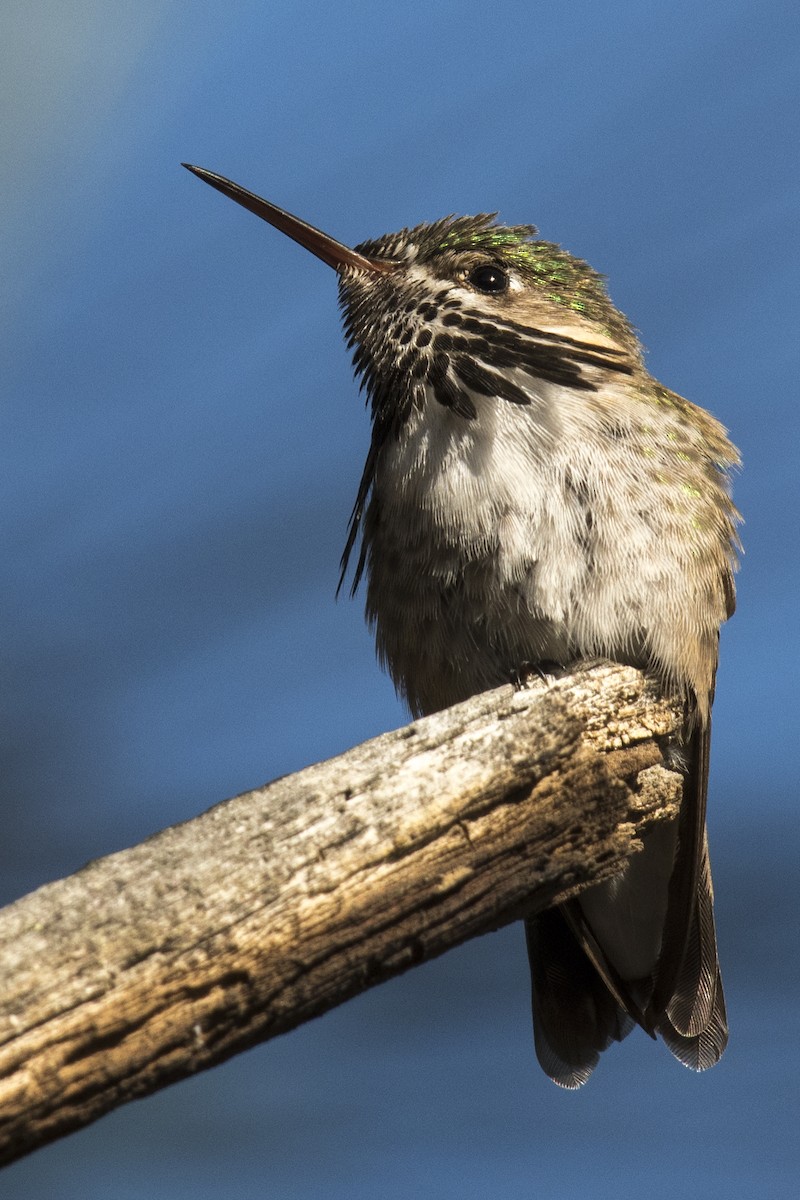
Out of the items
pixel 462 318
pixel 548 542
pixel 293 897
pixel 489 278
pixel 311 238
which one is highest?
pixel 311 238

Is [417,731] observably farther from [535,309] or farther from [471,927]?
[535,309]

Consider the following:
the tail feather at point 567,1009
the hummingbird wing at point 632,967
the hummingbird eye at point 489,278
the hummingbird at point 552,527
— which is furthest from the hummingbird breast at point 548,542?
the tail feather at point 567,1009

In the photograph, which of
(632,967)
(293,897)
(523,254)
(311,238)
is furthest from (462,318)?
(293,897)

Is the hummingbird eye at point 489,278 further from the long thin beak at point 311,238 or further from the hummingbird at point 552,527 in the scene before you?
the long thin beak at point 311,238

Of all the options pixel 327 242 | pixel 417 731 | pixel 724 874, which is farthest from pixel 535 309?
pixel 724 874

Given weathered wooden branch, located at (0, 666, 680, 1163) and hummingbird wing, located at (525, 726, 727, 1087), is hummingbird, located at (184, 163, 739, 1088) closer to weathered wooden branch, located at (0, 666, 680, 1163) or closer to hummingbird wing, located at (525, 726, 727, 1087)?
hummingbird wing, located at (525, 726, 727, 1087)

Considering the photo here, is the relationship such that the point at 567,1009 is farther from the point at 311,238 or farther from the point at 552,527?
the point at 311,238
